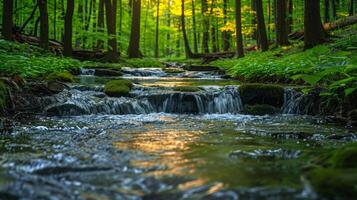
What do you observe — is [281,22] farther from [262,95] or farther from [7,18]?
[7,18]

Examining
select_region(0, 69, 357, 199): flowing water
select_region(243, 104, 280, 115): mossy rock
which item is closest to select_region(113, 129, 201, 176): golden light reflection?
select_region(0, 69, 357, 199): flowing water

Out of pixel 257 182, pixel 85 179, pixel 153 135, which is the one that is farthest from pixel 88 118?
pixel 257 182

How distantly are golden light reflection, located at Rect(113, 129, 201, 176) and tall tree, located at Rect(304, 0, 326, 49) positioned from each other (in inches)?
362

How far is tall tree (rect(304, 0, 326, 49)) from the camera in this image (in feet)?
45.1

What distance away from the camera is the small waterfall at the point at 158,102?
9.13 meters

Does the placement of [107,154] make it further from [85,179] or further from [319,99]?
[319,99]

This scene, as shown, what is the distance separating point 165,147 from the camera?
16.5ft

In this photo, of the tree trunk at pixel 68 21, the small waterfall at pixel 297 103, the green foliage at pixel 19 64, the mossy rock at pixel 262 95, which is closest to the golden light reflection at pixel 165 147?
the small waterfall at pixel 297 103

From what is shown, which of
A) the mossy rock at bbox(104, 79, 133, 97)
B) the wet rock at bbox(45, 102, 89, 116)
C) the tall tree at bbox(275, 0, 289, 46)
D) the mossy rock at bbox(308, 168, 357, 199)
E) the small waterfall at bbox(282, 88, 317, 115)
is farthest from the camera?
the tall tree at bbox(275, 0, 289, 46)


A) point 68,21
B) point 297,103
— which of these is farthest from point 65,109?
point 68,21

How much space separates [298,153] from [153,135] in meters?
2.26

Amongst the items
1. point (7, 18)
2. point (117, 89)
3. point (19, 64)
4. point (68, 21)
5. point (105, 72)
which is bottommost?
point (117, 89)

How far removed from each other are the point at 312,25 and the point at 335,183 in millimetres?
12033

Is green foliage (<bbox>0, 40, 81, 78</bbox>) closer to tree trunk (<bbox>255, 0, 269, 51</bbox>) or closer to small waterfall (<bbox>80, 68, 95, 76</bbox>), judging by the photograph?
small waterfall (<bbox>80, 68, 95, 76</bbox>)
